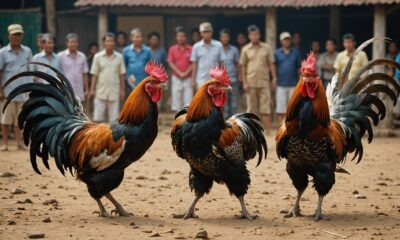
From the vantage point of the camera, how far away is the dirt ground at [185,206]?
24.5 ft

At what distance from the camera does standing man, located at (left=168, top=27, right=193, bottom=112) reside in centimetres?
1673

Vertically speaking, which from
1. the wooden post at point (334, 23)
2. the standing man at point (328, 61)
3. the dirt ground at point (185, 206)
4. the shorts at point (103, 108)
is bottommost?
the dirt ground at point (185, 206)

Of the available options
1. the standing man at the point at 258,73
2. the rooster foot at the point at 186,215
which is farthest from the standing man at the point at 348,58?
the rooster foot at the point at 186,215

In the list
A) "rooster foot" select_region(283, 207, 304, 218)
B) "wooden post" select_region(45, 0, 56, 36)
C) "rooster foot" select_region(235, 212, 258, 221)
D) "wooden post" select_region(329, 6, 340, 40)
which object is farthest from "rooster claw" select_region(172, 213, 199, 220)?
"wooden post" select_region(45, 0, 56, 36)

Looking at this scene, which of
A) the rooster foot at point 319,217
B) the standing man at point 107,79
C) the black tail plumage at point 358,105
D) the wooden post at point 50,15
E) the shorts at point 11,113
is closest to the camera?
the rooster foot at point 319,217

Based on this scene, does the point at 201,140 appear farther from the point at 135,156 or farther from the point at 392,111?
the point at 392,111

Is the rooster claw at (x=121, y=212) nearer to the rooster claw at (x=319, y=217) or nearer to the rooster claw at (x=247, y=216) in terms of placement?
the rooster claw at (x=247, y=216)

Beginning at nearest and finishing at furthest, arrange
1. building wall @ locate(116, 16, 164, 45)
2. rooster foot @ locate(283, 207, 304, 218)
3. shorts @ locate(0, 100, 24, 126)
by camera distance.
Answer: rooster foot @ locate(283, 207, 304, 218), shorts @ locate(0, 100, 24, 126), building wall @ locate(116, 16, 164, 45)

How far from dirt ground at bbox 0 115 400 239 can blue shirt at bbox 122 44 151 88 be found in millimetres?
4082

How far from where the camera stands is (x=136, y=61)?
16.2 m

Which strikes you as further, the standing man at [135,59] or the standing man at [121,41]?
the standing man at [121,41]

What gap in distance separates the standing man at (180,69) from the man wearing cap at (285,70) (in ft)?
6.41

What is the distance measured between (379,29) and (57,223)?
10485 millimetres

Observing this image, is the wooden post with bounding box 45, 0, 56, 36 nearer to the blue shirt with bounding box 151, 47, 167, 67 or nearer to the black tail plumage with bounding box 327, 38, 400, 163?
the blue shirt with bounding box 151, 47, 167, 67
